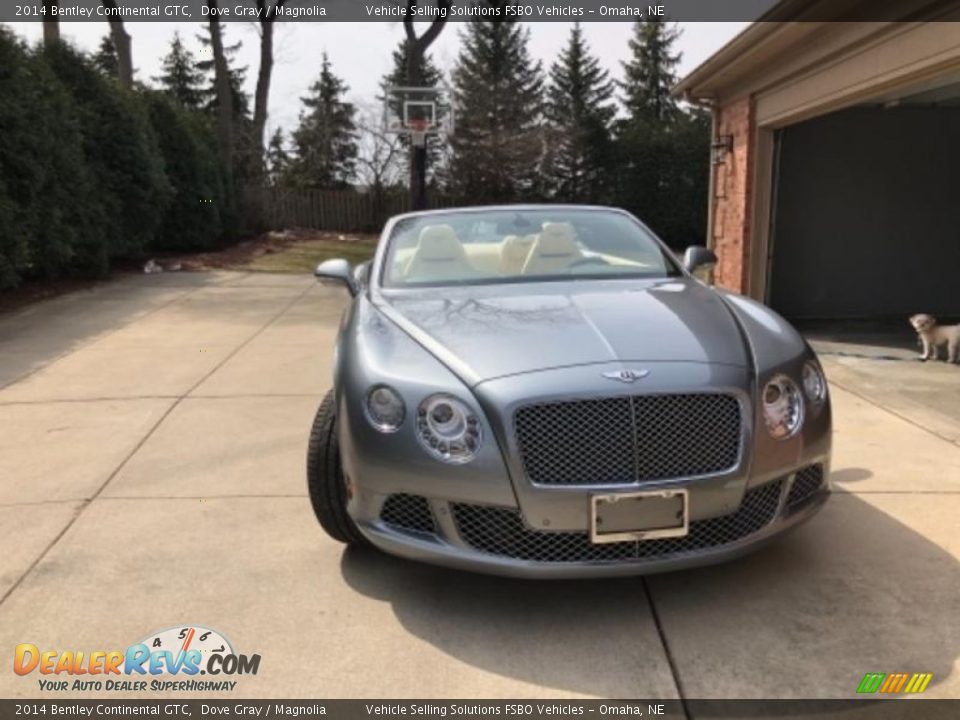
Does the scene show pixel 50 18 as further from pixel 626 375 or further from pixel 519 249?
pixel 626 375

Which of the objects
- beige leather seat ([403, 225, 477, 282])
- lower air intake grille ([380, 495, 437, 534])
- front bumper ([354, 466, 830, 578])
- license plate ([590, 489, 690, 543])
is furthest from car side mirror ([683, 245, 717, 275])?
lower air intake grille ([380, 495, 437, 534])

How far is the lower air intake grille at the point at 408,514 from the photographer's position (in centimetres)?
284

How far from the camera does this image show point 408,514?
2.87 metres

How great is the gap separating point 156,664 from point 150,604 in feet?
1.37

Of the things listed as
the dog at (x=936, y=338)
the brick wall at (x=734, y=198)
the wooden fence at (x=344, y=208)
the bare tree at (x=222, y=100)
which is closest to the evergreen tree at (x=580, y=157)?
the wooden fence at (x=344, y=208)

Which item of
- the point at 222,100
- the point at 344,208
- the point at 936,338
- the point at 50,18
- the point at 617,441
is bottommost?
the point at 936,338

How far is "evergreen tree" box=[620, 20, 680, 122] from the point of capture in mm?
47344

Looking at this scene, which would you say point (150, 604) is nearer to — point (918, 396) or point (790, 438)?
point (790, 438)

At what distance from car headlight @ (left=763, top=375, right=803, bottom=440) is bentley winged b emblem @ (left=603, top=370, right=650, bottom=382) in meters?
0.46

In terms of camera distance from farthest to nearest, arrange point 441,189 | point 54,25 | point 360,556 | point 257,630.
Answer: point 441,189
point 54,25
point 360,556
point 257,630

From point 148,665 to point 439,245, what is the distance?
241 cm

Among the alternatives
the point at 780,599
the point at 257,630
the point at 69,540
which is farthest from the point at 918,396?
the point at 69,540

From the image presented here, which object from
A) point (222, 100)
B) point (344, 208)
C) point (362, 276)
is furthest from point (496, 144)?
point (362, 276)

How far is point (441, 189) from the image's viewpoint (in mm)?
29094
